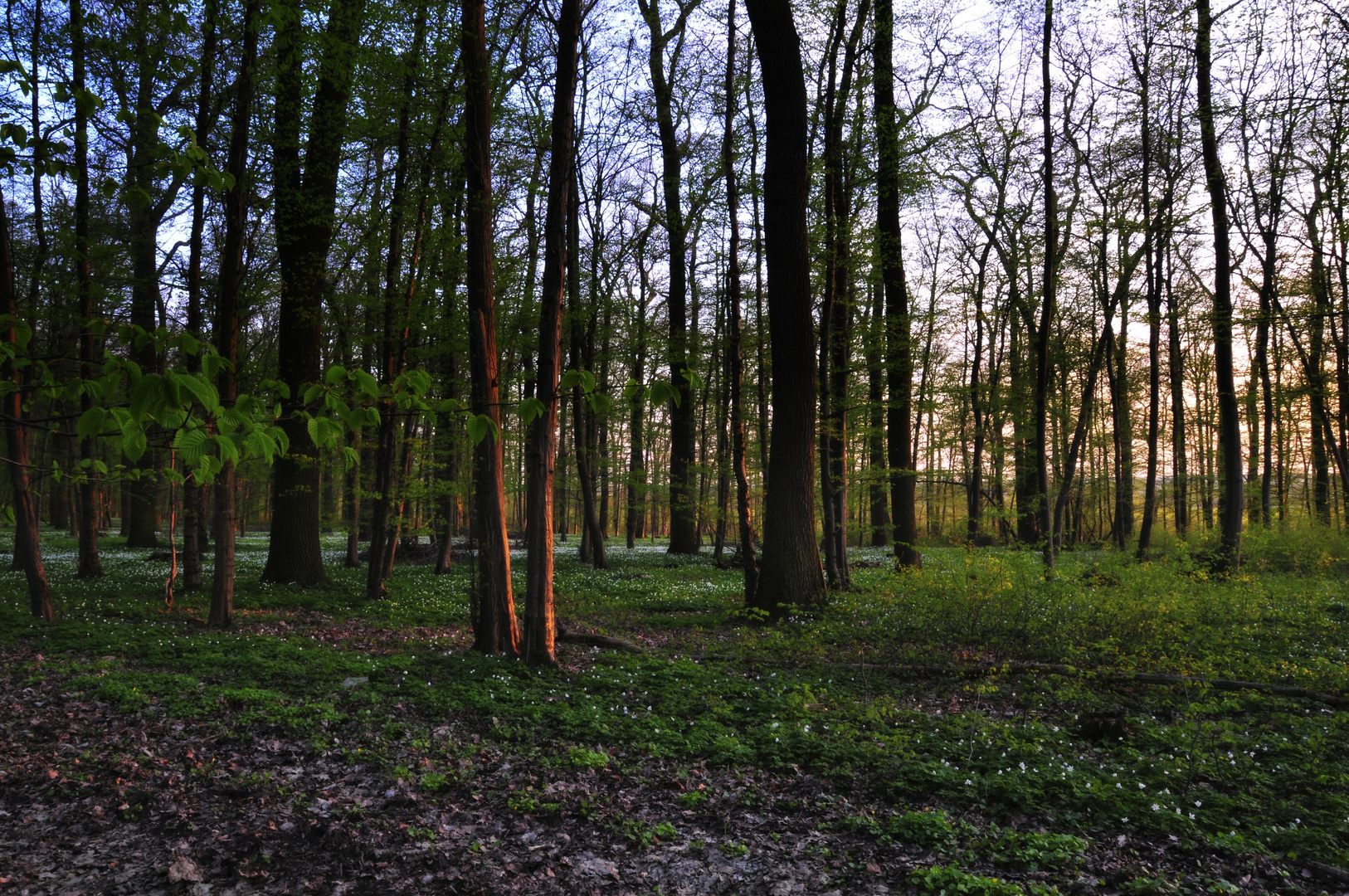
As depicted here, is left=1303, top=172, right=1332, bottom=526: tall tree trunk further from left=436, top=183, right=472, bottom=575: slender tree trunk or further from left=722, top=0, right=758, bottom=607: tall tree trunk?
left=436, top=183, right=472, bottom=575: slender tree trunk

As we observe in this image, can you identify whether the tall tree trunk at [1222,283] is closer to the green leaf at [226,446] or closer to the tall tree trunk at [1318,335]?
the tall tree trunk at [1318,335]

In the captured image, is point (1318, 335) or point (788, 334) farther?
point (1318, 335)

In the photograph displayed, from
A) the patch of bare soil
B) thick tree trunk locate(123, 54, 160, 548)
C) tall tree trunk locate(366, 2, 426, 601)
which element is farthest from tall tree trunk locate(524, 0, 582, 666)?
tall tree trunk locate(366, 2, 426, 601)

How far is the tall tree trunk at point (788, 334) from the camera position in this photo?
10.2m

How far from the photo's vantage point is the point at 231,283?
902 centimetres

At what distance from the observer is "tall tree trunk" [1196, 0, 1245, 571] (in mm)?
13953

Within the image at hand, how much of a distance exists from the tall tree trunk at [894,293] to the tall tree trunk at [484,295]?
313 inches

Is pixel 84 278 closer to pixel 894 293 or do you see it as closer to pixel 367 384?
pixel 367 384

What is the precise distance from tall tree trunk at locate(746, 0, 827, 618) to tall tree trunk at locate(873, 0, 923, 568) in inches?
120

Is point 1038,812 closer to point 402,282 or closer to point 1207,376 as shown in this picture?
point 402,282

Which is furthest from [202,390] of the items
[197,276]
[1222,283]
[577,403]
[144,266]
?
[144,266]

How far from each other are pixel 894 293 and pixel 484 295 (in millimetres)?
12358

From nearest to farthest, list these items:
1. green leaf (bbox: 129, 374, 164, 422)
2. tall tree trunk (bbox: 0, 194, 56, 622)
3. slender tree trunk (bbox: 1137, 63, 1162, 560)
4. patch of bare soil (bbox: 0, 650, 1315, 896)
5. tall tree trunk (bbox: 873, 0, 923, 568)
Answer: green leaf (bbox: 129, 374, 164, 422)
patch of bare soil (bbox: 0, 650, 1315, 896)
tall tree trunk (bbox: 0, 194, 56, 622)
tall tree trunk (bbox: 873, 0, 923, 568)
slender tree trunk (bbox: 1137, 63, 1162, 560)

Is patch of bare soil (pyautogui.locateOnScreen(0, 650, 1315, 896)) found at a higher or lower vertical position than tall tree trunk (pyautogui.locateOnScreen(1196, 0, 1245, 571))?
lower
